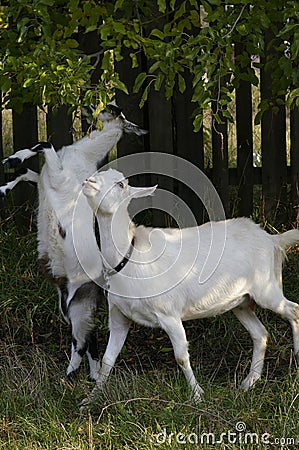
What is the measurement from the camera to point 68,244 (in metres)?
5.23

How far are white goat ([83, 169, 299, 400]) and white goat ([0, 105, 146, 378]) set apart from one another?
398 millimetres

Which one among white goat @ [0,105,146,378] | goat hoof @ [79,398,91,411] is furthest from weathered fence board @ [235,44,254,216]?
goat hoof @ [79,398,91,411]

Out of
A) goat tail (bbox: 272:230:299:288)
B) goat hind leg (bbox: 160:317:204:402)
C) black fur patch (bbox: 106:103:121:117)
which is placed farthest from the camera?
black fur patch (bbox: 106:103:121:117)

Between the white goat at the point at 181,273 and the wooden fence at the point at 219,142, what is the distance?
1949mm

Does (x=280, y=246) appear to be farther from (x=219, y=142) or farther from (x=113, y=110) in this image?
(x=219, y=142)

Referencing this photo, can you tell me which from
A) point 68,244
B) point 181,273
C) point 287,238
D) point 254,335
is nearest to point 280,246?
point 287,238

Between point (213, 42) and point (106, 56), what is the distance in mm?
570

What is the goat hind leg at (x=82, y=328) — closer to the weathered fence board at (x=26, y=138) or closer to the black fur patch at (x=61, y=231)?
the black fur patch at (x=61, y=231)

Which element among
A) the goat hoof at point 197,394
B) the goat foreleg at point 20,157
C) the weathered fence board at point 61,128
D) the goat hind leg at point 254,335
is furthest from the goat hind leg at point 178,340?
the weathered fence board at point 61,128

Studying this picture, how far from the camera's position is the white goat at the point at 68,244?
522 centimetres

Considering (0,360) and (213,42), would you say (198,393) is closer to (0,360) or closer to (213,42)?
(0,360)

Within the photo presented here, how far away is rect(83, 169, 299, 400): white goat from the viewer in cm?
461

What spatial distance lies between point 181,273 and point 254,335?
69cm

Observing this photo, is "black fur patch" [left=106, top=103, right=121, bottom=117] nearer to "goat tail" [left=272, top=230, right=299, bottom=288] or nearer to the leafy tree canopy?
the leafy tree canopy
